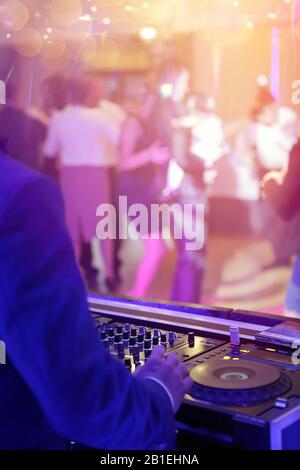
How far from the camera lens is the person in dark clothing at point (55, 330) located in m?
0.86

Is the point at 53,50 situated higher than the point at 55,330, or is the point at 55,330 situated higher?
the point at 53,50

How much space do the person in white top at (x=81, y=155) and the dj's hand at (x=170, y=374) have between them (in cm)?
346

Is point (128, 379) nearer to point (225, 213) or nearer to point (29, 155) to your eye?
point (29, 155)

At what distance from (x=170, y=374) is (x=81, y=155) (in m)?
3.60

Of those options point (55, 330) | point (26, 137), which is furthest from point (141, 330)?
point (26, 137)

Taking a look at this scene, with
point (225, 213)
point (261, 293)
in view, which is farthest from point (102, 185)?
point (225, 213)

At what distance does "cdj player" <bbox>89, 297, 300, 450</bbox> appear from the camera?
41.1 inches

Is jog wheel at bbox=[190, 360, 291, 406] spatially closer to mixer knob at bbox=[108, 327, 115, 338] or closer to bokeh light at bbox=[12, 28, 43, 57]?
mixer knob at bbox=[108, 327, 115, 338]

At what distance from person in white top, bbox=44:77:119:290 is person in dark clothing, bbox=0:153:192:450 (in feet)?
11.8

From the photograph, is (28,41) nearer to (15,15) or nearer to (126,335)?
(15,15)

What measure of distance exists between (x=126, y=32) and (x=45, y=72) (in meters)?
1.04

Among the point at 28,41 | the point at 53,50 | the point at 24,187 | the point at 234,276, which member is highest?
the point at 53,50

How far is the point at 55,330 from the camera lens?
0.87 m

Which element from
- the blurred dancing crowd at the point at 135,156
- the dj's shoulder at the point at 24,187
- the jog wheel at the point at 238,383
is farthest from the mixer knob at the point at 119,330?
the blurred dancing crowd at the point at 135,156
